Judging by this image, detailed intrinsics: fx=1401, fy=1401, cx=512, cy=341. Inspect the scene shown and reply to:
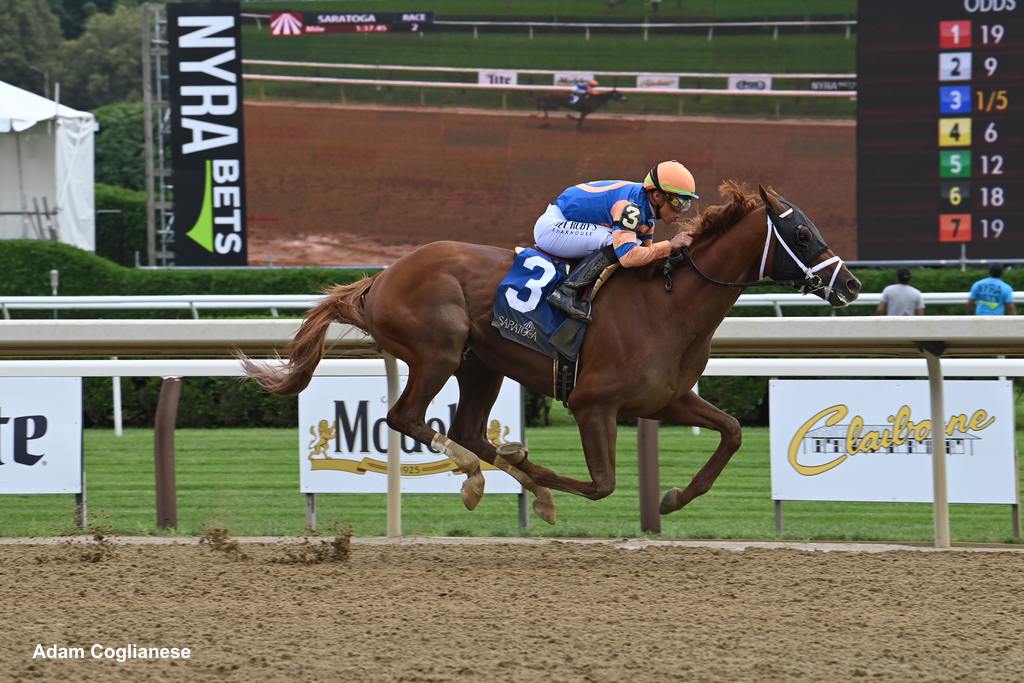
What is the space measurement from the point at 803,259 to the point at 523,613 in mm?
1639

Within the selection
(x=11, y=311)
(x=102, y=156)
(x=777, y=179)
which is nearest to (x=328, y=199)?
(x=11, y=311)

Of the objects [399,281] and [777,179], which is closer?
[399,281]

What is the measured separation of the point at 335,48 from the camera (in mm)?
14523

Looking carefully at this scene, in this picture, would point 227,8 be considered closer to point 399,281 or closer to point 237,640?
point 399,281

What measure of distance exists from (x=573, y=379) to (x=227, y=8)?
33.5 feet

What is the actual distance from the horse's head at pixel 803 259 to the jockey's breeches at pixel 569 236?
0.64 metres

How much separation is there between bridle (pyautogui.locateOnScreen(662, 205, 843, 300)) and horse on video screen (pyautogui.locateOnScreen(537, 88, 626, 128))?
9.18 m

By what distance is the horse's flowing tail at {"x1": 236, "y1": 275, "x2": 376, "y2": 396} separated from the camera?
574 centimetres

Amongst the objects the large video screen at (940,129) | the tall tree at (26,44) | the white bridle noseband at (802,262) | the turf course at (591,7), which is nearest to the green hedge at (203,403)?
the turf course at (591,7)

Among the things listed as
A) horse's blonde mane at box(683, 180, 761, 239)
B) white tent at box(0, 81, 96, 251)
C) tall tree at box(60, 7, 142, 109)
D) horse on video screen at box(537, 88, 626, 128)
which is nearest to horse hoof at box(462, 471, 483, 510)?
horse's blonde mane at box(683, 180, 761, 239)

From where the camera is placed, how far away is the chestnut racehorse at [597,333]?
515cm

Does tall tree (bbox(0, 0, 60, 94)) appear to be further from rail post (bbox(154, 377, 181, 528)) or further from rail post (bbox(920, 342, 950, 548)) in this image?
rail post (bbox(920, 342, 950, 548))

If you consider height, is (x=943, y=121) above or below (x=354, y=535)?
above

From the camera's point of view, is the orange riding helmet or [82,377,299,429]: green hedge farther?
[82,377,299,429]: green hedge
